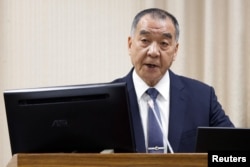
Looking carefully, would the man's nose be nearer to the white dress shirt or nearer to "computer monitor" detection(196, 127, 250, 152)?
the white dress shirt

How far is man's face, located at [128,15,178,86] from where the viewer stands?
2.17 metres

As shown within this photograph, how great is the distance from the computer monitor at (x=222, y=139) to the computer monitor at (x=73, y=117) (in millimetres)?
209

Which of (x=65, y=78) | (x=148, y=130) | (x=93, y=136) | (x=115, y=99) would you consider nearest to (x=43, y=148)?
(x=93, y=136)

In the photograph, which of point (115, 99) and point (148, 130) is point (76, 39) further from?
point (115, 99)

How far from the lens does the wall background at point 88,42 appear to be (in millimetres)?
2807

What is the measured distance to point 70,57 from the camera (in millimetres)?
2920

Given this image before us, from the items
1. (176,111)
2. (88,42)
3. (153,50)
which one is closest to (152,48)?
(153,50)

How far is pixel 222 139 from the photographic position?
4.43 ft

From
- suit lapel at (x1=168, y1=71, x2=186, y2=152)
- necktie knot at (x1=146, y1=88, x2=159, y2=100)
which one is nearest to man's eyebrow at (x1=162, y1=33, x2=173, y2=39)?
suit lapel at (x1=168, y1=71, x2=186, y2=152)

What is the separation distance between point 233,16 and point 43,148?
68.7 inches

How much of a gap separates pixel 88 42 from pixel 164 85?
2.98ft

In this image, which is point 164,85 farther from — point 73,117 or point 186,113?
point 73,117

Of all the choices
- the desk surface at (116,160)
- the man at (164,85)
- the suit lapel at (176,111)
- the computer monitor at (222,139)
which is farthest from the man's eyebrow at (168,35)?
the desk surface at (116,160)

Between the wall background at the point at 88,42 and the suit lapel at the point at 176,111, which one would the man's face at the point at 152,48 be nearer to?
the suit lapel at the point at 176,111
